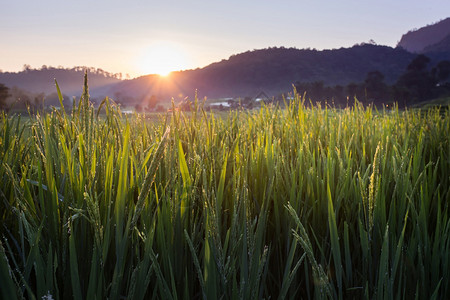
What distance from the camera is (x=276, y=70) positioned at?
167250 millimetres

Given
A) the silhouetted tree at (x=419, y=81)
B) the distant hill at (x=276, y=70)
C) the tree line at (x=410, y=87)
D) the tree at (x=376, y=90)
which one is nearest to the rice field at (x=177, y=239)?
the tree line at (x=410, y=87)

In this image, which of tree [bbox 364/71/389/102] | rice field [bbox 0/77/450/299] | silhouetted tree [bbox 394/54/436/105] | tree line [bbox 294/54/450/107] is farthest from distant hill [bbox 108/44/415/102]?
rice field [bbox 0/77/450/299]

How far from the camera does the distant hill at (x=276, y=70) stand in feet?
516

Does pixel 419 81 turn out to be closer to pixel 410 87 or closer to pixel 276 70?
pixel 410 87

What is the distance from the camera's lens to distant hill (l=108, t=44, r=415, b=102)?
157250 millimetres

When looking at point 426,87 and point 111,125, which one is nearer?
point 111,125

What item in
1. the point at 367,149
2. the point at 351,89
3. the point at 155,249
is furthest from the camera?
the point at 351,89

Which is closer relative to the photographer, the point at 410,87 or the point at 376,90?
the point at 376,90

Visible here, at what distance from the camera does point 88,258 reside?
878mm

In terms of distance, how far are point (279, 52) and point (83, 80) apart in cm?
18421

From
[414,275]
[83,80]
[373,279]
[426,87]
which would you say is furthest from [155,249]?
[426,87]

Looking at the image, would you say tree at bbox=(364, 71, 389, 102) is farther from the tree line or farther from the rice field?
the rice field

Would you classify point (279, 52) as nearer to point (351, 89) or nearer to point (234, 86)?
point (234, 86)

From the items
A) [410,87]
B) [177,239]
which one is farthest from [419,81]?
[177,239]
